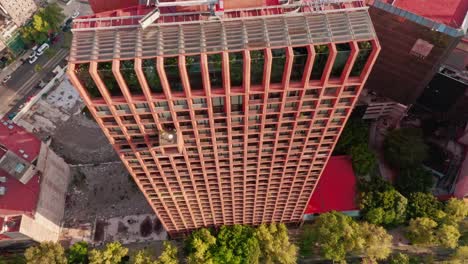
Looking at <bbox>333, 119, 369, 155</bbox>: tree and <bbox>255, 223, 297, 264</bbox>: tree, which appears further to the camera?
<bbox>333, 119, 369, 155</bbox>: tree

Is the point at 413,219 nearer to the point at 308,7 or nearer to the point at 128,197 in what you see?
the point at 308,7

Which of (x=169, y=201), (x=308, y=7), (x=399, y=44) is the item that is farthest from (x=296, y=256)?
(x=308, y=7)

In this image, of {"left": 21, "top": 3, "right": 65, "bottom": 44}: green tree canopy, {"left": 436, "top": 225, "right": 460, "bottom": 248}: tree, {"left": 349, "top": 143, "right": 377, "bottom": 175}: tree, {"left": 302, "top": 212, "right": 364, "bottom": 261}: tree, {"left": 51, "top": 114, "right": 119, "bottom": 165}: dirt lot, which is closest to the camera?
{"left": 302, "top": 212, "right": 364, "bottom": 261}: tree

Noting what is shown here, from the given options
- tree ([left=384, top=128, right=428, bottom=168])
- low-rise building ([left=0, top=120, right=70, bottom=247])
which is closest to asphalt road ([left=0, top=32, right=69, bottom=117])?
low-rise building ([left=0, top=120, right=70, bottom=247])

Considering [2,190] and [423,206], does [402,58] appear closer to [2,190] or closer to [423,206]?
[423,206]

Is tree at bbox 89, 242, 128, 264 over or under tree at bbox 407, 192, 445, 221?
under

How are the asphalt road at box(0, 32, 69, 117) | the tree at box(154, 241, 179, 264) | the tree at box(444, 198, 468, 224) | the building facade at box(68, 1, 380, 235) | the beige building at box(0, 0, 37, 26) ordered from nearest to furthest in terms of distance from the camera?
the building facade at box(68, 1, 380, 235)
the tree at box(154, 241, 179, 264)
the tree at box(444, 198, 468, 224)
the beige building at box(0, 0, 37, 26)
the asphalt road at box(0, 32, 69, 117)

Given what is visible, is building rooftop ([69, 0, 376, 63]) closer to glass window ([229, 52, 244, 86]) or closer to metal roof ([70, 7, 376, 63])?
metal roof ([70, 7, 376, 63])
